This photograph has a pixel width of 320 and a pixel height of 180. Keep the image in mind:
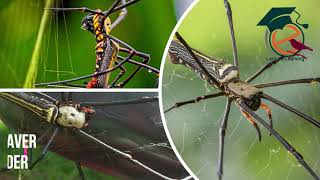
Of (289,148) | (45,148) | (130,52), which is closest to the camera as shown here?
(289,148)

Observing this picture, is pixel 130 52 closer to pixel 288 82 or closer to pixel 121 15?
pixel 121 15

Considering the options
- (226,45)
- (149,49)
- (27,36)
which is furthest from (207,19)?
(27,36)

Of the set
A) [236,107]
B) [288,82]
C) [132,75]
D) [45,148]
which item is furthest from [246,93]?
[45,148]

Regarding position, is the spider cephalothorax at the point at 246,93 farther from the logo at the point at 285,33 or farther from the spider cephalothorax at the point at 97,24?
the spider cephalothorax at the point at 97,24

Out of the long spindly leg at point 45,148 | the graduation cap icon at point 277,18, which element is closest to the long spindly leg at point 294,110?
the graduation cap icon at point 277,18

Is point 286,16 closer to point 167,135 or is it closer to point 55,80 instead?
point 167,135

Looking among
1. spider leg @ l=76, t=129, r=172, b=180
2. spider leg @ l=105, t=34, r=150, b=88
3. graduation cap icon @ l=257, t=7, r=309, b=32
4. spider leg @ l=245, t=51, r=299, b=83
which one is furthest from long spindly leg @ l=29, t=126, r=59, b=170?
graduation cap icon @ l=257, t=7, r=309, b=32

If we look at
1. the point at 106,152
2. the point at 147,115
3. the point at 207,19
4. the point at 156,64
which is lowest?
the point at 106,152
